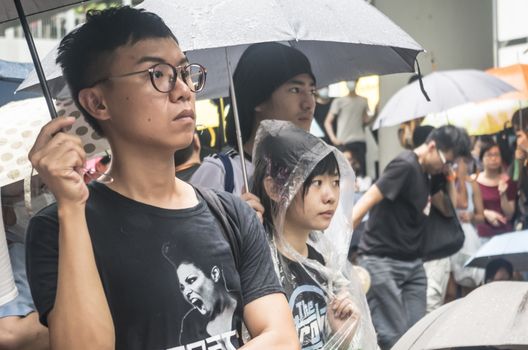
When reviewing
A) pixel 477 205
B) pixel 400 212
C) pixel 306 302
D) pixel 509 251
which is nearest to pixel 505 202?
pixel 477 205

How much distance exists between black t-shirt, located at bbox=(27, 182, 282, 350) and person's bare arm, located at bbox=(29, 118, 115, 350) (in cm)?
10

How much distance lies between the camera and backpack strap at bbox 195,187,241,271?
3.19 meters

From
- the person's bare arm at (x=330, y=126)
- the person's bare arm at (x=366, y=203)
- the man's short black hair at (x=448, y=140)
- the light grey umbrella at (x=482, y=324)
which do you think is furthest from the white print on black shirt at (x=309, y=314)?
the person's bare arm at (x=330, y=126)

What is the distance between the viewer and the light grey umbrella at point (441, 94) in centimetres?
983

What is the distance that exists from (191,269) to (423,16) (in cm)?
1024

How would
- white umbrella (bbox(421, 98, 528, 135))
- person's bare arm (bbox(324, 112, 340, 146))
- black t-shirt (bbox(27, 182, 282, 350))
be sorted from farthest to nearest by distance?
Result: person's bare arm (bbox(324, 112, 340, 146))
white umbrella (bbox(421, 98, 528, 135))
black t-shirt (bbox(27, 182, 282, 350))

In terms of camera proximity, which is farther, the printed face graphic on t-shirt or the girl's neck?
the girl's neck

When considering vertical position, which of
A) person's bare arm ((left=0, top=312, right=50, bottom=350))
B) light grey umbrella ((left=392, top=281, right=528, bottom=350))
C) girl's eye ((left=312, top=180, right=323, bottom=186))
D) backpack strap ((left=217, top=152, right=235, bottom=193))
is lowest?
light grey umbrella ((left=392, top=281, right=528, bottom=350))

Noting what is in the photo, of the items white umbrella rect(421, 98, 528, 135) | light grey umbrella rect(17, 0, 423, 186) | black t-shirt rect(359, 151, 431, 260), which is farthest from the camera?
white umbrella rect(421, 98, 528, 135)

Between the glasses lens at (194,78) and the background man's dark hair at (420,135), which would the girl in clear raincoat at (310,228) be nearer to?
the glasses lens at (194,78)

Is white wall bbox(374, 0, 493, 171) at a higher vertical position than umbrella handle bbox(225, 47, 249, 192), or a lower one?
lower

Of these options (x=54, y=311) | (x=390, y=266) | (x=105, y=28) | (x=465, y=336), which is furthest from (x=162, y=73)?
(x=390, y=266)

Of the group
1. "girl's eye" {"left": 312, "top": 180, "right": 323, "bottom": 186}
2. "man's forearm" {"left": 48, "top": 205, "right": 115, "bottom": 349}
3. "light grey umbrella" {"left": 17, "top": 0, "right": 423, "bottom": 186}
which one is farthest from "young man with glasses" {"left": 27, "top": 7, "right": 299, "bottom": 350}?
"girl's eye" {"left": 312, "top": 180, "right": 323, "bottom": 186}

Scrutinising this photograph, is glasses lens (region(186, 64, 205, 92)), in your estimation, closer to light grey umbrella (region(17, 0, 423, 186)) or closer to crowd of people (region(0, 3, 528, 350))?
crowd of people (region(0, 3, 528, 350))
